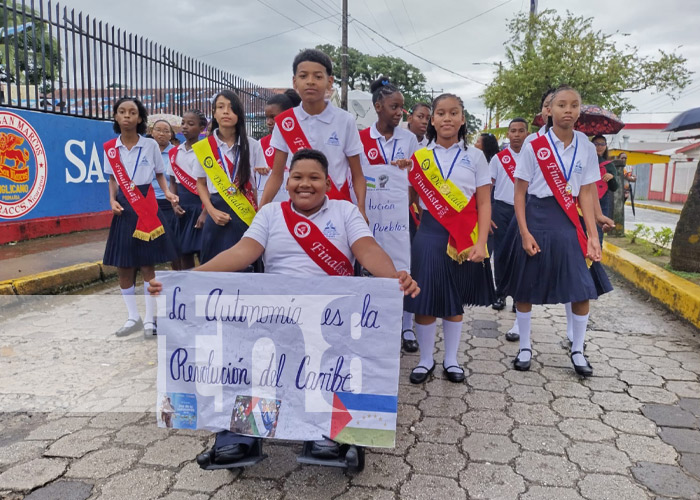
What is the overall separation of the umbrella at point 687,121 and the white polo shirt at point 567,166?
12.8ft

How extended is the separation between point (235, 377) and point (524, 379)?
2.06m

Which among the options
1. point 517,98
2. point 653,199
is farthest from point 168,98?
point 653,199

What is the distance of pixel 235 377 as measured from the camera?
2.32m

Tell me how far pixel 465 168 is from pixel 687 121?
485cm

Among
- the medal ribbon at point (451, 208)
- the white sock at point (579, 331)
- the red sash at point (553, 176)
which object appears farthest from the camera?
the white sock at point (579, 331)

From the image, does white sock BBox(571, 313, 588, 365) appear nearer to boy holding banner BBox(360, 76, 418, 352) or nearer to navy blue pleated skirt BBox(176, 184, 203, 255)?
boy holding banner BBox(360, 76, 418, 352)

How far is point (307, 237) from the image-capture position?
2613 millimetres

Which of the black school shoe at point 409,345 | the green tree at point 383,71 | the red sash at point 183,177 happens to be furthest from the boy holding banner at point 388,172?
the green tree at point 383,71

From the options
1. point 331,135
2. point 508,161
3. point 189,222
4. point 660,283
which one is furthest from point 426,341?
point 660,283

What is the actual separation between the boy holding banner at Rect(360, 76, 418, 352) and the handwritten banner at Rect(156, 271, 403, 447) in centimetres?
177

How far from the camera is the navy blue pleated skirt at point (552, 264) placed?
3598 millimetres

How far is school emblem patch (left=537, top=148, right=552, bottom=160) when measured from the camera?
356 centimetres

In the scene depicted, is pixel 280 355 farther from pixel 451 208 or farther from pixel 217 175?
pixel 217 175

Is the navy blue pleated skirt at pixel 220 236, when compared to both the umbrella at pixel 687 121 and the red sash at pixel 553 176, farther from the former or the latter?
the umbrella at pixel 687 121
